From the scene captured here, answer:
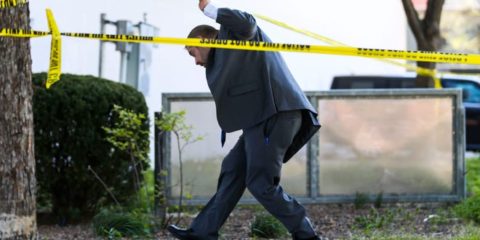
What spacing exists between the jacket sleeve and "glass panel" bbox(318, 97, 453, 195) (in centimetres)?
332

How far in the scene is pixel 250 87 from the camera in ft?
16.8

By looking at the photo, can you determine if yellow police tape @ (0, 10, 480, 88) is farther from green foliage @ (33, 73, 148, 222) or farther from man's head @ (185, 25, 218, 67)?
green foliage @ (33, 73, 148, 222)

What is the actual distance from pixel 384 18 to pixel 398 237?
1190 cm

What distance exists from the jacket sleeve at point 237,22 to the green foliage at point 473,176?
3636mm

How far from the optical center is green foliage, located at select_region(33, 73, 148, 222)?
7.14 metres

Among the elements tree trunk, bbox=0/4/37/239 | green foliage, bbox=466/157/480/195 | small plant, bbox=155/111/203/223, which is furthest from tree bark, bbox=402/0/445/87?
tree trunk, bbox=0/4/37/239

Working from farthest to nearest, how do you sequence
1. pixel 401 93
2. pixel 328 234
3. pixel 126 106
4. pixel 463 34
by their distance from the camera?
pixel 463 34
pixel 401 93
pixel 126 106
pixel 328 234

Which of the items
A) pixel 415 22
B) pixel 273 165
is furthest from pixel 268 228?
pixel 415 22

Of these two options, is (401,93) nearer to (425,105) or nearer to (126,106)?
(425,105)

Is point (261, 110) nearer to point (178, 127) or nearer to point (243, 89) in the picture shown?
point (243, 89)

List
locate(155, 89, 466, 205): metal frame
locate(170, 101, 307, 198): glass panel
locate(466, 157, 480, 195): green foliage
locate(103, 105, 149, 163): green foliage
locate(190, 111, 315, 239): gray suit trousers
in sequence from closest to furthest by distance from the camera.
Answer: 1. locate(190, 111, 315, 239): gray suit trousers
2. locate(103, 105, 149, 163): green foliage
3. locate(170, 101, 307, 198): glass panel
4. locate(155, 89, 466, 205): metal frame
5. locate(466, 157, 480, 195): green foliage

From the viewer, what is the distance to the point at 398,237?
20.1 ft

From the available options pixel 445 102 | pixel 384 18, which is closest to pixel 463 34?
pixel 384 18

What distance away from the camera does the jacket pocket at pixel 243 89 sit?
201 inches
